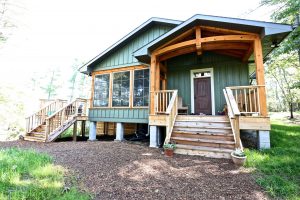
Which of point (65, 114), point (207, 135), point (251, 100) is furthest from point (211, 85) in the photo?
point (65, 114)

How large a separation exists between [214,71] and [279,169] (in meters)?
4.91

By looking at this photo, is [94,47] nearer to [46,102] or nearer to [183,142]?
[46,102]

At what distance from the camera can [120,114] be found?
25.5ft

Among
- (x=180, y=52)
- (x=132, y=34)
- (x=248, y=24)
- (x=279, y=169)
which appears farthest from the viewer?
(x=132, y=34)

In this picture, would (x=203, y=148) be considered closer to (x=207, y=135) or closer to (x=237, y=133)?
(x=207, y=135)

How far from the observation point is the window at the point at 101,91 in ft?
27.9

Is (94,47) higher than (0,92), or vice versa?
(94,47)

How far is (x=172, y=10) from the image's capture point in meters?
12.1

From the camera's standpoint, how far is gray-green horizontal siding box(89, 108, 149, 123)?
723 centimetres

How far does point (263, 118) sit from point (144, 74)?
16.1 feet

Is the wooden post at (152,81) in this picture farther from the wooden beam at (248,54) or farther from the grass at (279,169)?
the wooden beam at (248,54)

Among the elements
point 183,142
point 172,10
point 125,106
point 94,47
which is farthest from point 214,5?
point 94,47

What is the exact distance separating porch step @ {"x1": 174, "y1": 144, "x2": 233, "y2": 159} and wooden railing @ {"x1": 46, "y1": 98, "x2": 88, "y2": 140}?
Result: 19.0ft

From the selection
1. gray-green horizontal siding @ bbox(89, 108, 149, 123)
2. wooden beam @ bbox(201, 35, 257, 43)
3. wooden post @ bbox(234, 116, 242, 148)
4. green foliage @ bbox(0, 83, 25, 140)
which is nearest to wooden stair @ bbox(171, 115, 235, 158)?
wooden post @ bbox(234, 116, 242, 148)
